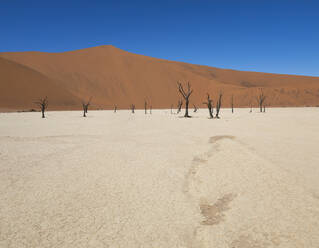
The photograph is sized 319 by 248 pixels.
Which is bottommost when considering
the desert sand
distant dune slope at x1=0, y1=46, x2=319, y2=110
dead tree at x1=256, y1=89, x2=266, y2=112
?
the desert sand

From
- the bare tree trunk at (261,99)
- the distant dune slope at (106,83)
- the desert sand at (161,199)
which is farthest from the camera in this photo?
the distant dune slope at (106,83)

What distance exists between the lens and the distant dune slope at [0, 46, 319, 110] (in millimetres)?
59694

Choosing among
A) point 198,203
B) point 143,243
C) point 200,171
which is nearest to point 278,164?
point 200,171

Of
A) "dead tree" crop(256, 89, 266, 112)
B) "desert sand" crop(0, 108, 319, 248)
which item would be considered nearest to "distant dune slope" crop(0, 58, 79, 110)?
"dead tree" crop(256, 89, 266, 112)

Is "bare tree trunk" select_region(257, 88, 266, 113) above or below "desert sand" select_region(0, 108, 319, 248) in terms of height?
above

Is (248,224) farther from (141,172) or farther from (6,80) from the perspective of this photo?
(6,80)

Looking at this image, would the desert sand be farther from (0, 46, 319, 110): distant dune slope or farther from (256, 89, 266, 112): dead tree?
(0, 46, 319, 110): distant dune slope

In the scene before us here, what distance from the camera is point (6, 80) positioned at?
5797 centimetres

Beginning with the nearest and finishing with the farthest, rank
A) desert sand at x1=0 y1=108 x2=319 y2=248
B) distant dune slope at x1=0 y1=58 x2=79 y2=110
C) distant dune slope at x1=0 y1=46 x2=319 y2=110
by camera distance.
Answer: desert sand at x1=0 y1=108 x2=319 y2=248
distant dune slope at x1=0 y1=58 x2=79 y2=110
distant dune slope at x1=0 y1=46 x2=319 y2=110

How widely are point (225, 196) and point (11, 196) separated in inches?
150

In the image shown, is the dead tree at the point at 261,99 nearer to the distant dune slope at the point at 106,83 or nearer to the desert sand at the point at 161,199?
the distant dune slope at the point at 106,83

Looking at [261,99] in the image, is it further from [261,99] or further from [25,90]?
[25,90]

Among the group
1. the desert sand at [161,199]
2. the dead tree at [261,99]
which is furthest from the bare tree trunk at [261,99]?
the desert sand at [161,199]

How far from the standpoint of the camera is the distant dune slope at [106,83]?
5969 centimetres
